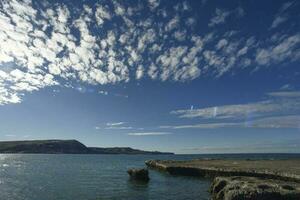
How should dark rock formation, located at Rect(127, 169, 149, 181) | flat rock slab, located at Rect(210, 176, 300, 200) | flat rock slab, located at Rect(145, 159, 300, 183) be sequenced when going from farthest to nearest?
dark rock formation, located at Rect(127, 169, 149, 181)
flat rock slab, located at Rect(145, 159, 300, 183)
flat rock slab, located at Rect(210, 176, 300, 200)

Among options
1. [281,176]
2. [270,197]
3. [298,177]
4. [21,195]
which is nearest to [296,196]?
[270,197]

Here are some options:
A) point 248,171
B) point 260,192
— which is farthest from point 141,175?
point 260,192

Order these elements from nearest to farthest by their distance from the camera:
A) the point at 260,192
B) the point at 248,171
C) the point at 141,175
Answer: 1. the point at 260,192
2. the point at 248,171
3. the point at 141,175

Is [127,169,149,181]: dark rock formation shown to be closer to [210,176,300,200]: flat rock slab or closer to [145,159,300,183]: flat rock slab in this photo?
[145,159,300,183]: flat rock slab

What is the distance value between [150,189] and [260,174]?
753 inches

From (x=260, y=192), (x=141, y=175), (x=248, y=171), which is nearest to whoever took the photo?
(x=260, y=192)

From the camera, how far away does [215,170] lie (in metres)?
73.1

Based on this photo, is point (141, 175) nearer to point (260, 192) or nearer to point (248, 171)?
point (248, 171)

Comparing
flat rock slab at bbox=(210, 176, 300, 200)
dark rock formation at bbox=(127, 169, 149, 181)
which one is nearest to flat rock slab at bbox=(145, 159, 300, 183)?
dark rock formation at bbox=(127, 169, 149, 181)

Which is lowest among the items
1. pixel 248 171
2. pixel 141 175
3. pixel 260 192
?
pixel 260 192

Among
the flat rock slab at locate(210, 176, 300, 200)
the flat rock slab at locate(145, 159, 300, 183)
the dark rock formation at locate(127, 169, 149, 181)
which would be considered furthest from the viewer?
the dark rock formation at locate(127, 169, 149, 181)

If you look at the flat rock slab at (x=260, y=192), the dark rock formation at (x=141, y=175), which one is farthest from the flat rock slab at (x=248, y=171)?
the flat rock slab at (x=260, y=192)

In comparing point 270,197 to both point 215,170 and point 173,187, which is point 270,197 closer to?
point 173,187

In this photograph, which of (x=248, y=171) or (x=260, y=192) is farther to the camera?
(x=248, y=171)
